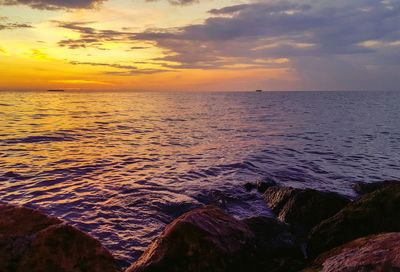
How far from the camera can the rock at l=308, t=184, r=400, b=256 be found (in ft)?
25.0

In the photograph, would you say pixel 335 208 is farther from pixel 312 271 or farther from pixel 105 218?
pixel 105 218

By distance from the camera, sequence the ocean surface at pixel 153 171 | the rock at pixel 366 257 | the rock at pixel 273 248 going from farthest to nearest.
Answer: the ocean surface at pixel 153 171 → the rock at pixel 273 248 → the rock at pixel 366 257

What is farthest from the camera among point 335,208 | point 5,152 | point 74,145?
point 74,145

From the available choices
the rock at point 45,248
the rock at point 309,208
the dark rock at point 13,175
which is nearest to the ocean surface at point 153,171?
the dark rock at point 13,175

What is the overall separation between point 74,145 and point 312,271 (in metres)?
23.8

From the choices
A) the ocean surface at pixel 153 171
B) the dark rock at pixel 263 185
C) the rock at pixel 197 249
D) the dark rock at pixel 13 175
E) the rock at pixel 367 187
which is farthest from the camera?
the dark rock at pixel 13 175

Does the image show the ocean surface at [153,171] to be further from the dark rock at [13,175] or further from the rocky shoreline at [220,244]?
the rocky shoreline at [220,244]

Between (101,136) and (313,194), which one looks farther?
(101,136)

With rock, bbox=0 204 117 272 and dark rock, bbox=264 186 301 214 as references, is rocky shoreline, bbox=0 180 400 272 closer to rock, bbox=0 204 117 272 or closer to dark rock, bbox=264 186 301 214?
rock, bbox=0 204 117 272

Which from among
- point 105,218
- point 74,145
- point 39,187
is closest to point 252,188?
point 105,218

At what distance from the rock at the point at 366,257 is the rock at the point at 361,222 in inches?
76.6

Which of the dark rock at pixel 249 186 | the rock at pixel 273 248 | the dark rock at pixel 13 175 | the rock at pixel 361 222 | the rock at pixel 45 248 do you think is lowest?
the dark rock at pixel 249 186

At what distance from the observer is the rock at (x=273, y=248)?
686 centimetres

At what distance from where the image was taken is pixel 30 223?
533cm
